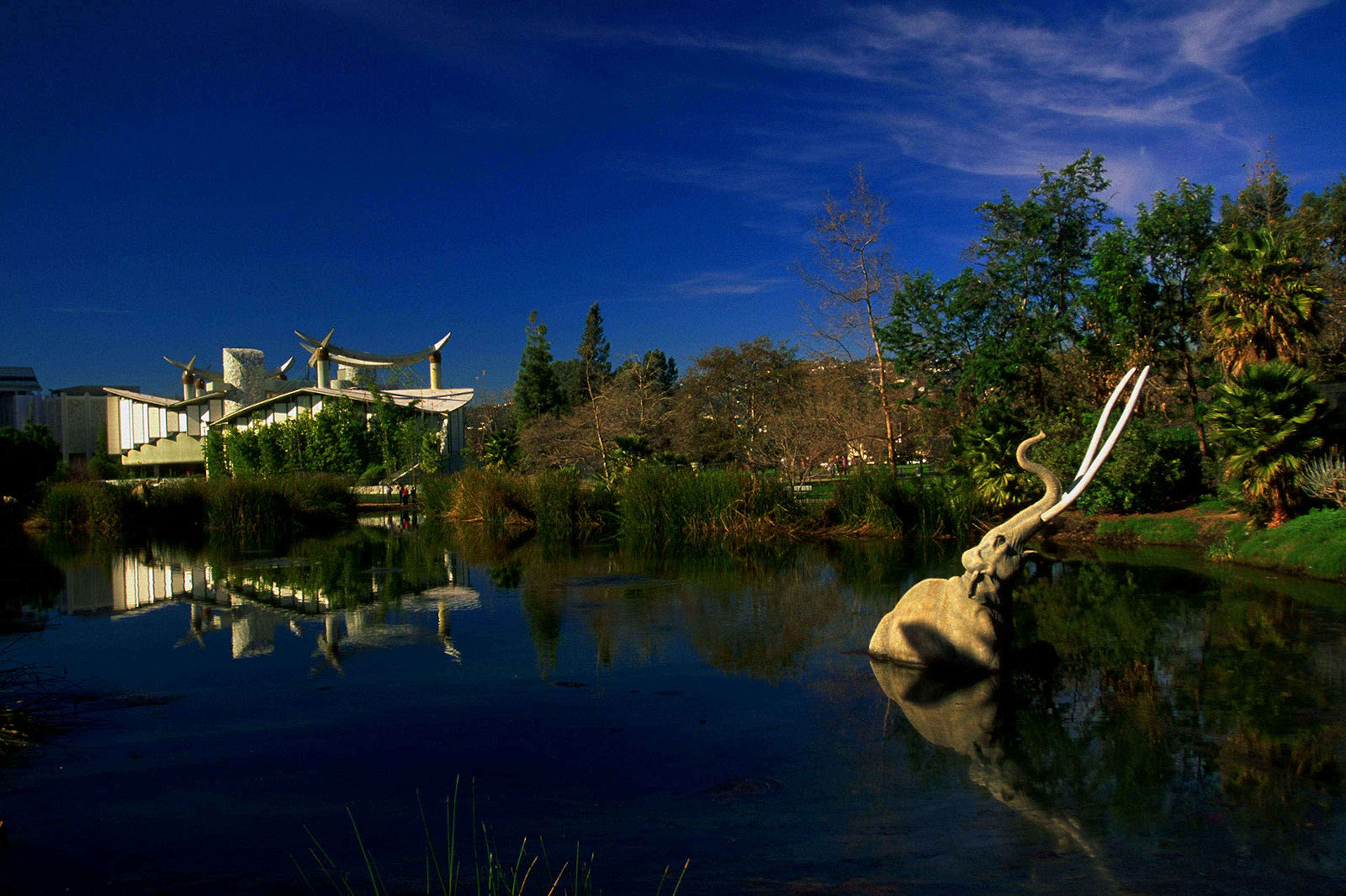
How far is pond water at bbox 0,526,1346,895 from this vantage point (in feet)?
14.3

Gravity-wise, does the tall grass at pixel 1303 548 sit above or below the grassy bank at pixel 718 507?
below

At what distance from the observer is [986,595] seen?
7594 millimetres

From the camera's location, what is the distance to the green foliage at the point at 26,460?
14.8 meters

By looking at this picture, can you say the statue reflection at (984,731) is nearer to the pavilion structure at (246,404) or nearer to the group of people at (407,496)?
the group of people at (407,496)

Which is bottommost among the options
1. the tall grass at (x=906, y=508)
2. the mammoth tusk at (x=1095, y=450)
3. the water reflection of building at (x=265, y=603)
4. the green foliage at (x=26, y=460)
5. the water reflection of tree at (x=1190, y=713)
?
the water reflection of tree at (x=1190, y=713)

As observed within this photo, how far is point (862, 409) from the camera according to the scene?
90.6 ft

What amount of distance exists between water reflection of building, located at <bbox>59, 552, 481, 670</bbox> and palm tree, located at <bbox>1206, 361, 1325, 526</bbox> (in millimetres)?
11525

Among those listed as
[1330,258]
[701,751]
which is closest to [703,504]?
[701,751]

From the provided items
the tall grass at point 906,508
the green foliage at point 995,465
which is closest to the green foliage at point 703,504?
the tall grass at point 906,508

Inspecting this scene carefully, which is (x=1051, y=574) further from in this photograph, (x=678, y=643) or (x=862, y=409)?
(x=862, y=409)

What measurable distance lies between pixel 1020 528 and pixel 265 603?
9.52 metres

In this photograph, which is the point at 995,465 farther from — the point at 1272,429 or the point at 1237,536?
the point at 1272,429

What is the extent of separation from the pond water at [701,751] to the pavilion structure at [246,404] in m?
29.4

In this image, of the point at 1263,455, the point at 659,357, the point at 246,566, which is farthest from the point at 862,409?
the point at 659,357
